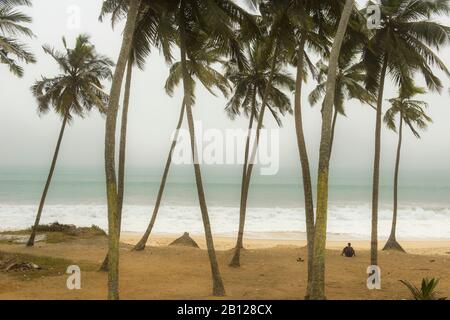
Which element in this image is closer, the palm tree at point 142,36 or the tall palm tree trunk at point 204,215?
the tall palm tree trunk at point 204,215

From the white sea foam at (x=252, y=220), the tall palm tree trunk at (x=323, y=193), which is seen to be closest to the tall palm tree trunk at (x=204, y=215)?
the tall palm tree trunk at (x=323, y=193)

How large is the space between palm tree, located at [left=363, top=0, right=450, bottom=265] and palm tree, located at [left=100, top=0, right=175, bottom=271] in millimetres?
6685

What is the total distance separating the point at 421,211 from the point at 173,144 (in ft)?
168

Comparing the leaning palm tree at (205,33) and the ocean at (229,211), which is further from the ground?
the leaning palm tree at (205,33)

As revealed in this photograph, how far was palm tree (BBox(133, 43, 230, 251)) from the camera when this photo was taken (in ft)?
47.7

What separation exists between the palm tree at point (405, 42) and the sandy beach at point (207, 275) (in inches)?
83.9

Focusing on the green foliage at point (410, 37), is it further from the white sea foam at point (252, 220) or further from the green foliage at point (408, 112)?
the white sea foam at point (252, 220)

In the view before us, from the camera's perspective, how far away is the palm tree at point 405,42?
14117 millimetres

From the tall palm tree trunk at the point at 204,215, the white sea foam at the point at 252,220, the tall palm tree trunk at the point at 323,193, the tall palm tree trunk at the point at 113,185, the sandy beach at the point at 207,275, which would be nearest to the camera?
the tall palm tree trunk at the point at 113,185

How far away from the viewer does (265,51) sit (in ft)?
46.5

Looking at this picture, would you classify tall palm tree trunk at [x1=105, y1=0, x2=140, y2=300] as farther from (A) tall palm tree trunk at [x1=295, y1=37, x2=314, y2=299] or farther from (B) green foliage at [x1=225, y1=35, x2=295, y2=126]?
(B) green foliage at [x1=225, y1=35, x2=295, y2=126]

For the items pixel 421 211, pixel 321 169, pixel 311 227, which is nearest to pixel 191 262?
pixel 311 227

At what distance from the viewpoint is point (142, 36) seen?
512 inches
